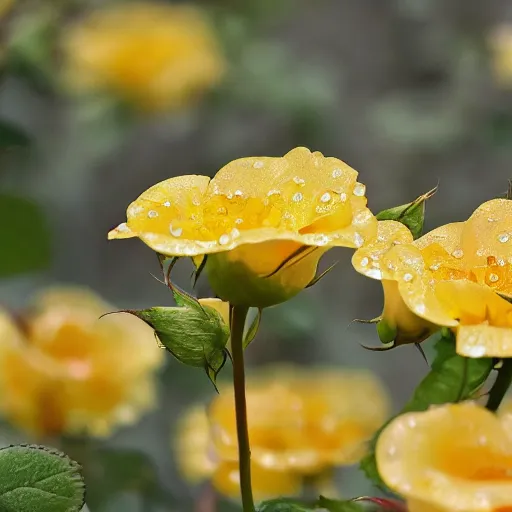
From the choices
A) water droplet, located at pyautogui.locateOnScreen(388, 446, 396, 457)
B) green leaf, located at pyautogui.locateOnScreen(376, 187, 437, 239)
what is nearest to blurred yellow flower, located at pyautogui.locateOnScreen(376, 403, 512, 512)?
water droplet, located at pyautogui.locateOnScreen(388, 446, 396, 457)

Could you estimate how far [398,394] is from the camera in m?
1.73

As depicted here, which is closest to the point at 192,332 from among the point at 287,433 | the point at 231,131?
the point at 287,433

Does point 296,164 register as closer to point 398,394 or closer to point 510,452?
point 510,452

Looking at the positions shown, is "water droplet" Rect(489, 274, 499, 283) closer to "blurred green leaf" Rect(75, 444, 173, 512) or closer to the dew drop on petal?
the dew drop on petal

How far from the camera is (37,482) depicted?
0.36 meters

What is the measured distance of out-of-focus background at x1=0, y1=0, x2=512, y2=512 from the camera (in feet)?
4.40

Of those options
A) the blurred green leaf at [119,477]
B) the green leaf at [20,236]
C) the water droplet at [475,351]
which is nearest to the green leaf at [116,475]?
the blurred green leaf at [119,477]

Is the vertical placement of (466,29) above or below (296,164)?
below

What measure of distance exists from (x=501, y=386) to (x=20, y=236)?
58 cm

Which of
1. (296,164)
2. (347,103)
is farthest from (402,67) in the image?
(296,164)

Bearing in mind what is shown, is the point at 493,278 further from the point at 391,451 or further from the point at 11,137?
the point at 11,137

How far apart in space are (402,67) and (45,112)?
84 cm

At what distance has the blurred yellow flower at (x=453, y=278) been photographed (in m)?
0.32

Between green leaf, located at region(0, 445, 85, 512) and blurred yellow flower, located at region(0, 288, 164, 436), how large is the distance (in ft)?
1.02
